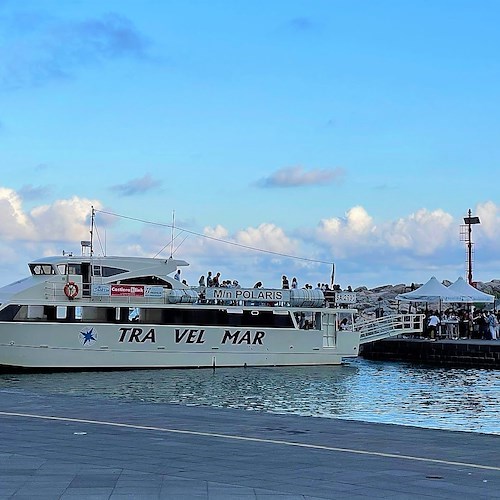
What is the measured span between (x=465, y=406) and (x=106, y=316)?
17972 mm

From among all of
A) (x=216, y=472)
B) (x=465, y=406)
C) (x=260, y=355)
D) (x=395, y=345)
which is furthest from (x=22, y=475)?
(x=395, y=345)

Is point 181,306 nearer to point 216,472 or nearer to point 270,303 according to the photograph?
point 270,303

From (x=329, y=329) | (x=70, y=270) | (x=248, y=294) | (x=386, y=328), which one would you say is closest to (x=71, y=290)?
(x=70, y=270)

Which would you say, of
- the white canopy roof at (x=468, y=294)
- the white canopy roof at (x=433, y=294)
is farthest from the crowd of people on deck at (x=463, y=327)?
the white canopy roof at (x=433, y=294)

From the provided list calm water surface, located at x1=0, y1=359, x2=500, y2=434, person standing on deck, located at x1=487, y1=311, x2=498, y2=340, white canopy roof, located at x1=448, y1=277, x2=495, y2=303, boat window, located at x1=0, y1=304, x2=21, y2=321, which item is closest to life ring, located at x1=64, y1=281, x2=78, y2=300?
boat window, located at x1=0, y1=304, x2=21, y2=321

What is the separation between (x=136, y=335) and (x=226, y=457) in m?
30.7

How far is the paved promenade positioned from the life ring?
919 inches

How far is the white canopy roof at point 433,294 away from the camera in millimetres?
52188

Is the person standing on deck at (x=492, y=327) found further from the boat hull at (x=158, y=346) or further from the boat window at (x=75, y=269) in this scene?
the boat window at (x=75, y=269)

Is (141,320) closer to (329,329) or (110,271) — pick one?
(110,271)

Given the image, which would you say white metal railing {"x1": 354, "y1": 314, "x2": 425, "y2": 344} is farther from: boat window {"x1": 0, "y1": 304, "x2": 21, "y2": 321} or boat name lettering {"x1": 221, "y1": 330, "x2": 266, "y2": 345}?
boat window {"x1": 0, "y1": 304, "x2": 21, "y2": 321}

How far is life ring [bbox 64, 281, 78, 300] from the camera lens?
41094 mm

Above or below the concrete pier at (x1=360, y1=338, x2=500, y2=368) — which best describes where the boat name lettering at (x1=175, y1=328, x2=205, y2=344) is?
above

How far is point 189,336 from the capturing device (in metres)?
43.5
